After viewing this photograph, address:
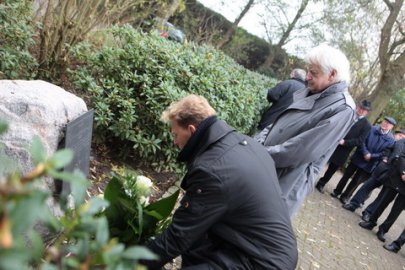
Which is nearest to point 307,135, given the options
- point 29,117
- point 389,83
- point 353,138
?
point 29,117

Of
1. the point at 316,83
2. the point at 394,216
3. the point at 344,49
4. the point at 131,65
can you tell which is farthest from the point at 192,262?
the point at 344,49

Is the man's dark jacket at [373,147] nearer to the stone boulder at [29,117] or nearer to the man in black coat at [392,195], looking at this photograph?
the man in black coat at [392,195]

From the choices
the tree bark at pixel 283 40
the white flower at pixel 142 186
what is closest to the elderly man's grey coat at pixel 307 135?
the white flower at pixel 142 186

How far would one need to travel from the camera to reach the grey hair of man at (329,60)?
295 centimetres

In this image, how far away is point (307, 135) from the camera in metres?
2.98

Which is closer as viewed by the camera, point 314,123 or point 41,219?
point 41,219

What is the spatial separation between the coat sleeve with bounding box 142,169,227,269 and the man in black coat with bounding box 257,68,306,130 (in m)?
4.29

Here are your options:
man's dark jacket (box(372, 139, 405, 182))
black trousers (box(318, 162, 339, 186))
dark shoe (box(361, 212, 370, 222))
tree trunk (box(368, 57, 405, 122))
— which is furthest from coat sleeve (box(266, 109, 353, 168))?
tree trunk (box(368, 57, 405, 122))

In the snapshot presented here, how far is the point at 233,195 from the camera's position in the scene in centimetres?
204

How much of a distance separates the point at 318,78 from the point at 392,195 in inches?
204

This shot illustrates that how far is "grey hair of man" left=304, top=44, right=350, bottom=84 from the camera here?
2.95 metres

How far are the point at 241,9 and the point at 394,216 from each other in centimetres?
1318

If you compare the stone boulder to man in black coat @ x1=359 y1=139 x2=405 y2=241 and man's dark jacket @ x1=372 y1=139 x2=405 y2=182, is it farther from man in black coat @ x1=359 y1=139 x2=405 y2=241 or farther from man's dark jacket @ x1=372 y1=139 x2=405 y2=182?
man's dark jacket @ x1=372 y1=139 x2=405 y2=182

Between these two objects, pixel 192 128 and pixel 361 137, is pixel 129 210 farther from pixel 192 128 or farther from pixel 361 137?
pixel 361 137
